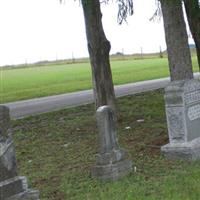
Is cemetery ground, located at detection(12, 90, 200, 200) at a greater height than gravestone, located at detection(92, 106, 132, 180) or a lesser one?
lesser

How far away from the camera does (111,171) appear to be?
25.3ft

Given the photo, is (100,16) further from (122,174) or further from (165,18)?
(122,174)

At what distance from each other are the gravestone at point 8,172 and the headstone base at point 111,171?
1600mm

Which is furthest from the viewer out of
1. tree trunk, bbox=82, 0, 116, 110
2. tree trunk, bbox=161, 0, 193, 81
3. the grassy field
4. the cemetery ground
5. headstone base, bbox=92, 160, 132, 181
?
the grassy field

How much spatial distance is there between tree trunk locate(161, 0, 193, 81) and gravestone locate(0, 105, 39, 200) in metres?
6.01

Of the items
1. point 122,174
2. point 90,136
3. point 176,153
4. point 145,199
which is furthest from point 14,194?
point 90,136

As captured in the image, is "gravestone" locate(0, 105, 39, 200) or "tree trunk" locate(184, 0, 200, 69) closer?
"gravestone" locate(0, 105, 39, 200)

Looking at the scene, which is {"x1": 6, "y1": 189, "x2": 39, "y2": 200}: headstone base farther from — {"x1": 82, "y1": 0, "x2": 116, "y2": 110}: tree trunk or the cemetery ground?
{"x1": 82, "y1": 0, "x2": 116, "y2": 110}: tree trunk

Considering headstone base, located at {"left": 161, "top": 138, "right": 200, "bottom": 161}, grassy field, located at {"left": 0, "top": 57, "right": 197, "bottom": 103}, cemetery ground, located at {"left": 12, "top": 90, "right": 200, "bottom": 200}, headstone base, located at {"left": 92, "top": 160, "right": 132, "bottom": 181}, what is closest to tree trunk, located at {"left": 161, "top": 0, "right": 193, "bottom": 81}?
cemetery ground, located at {"left": 12, "top": 90, "right": 200, "bottom": 200}

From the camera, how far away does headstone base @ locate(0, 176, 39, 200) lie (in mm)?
6023

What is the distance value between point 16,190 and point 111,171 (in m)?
1.85

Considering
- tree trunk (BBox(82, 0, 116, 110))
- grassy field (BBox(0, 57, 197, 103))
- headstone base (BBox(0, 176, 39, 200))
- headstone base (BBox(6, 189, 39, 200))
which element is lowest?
grassy field (BBox(0, 57, 197, 103))

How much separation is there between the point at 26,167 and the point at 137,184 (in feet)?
7.78

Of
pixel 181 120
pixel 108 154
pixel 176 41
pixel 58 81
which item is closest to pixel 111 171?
pixel 108 154
